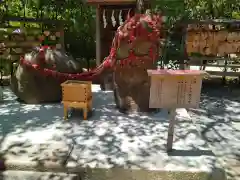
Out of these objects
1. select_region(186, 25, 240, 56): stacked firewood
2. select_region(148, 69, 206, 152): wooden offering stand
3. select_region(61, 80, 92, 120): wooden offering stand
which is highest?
select_region(186, 25, 240, 56): stacked firewood

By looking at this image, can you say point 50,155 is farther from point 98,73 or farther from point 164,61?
point 164,61

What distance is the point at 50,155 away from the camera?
411 cm

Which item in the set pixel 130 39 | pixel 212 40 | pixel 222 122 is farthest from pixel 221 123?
pixel 212 40

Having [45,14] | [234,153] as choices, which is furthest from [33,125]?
[45,14]

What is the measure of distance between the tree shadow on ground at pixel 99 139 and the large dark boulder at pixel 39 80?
377 millimetres

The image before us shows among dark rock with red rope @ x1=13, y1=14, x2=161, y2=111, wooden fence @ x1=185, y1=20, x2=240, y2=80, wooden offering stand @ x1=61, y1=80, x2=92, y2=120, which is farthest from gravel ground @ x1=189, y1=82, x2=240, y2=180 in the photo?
wooden offering stand @ x1=61, y1=80, x2=92, y2=120

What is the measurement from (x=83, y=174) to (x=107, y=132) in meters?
1.34

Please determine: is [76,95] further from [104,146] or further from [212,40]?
[212,40]

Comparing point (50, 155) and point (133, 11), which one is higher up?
point (133, 11)

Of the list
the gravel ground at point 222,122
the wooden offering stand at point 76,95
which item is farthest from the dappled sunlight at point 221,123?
the wooden offering stand at point 76,95

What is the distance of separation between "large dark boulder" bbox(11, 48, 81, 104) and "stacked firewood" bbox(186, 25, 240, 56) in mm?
4177

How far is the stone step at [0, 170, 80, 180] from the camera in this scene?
12.2 ft

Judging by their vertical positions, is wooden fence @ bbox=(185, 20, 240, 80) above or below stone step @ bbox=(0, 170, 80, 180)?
above

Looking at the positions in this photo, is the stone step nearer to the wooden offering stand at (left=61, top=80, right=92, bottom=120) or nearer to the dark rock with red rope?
the wooden offering stand at (left=61, top=80, right=92, bottom=120)
